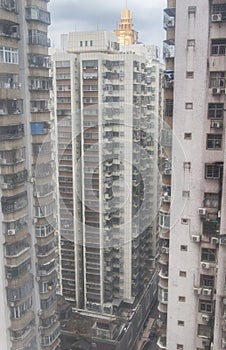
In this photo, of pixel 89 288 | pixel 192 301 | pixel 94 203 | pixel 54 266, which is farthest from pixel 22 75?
pixel 89 288

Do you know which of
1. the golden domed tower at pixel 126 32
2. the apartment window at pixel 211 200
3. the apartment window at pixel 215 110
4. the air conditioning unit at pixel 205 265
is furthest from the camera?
the golden domed tower at pixel 126 32

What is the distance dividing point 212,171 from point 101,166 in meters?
2.59

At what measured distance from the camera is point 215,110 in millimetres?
2398

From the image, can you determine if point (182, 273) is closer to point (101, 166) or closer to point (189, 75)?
point (189, 75)

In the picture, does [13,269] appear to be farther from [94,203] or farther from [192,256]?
[94,203]

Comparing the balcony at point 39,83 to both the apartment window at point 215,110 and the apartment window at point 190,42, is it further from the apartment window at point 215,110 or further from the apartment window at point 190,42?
the apartment window at point 215,110

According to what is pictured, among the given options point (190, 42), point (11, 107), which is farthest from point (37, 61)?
point (190, 42)

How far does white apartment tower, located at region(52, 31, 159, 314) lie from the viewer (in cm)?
482

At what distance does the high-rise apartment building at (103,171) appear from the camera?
15.8 ft

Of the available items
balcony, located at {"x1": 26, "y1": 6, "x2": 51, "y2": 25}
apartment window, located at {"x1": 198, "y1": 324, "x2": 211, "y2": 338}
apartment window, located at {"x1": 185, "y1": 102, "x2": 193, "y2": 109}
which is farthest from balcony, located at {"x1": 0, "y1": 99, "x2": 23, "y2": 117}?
apartment window, located at {"x1": 198, "y1": 324, "x2": 211, "y2": 338}

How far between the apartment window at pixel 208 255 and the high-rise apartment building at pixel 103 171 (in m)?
2.48

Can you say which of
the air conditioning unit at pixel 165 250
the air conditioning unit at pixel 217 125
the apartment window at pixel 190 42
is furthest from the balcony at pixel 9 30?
the air conditioning unit at pixel 165 250

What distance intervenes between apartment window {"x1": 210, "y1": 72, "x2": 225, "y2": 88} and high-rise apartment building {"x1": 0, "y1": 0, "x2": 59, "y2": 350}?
1.18 m

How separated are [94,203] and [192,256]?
2605mm
